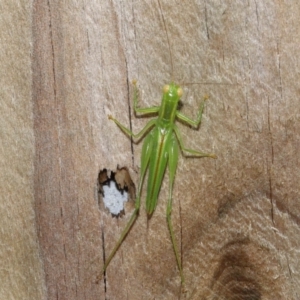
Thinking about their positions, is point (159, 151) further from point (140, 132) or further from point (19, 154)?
point (19, 154)

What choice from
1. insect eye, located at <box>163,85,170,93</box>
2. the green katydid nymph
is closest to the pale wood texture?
the green katydid nymph

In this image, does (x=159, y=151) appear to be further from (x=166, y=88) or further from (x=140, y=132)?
(x=166, y=88)

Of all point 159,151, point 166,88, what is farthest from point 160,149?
point 166,88

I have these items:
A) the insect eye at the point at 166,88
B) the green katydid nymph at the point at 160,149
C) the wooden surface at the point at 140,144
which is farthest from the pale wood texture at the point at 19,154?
the insect eye at the point at 166,88

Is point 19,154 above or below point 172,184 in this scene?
above

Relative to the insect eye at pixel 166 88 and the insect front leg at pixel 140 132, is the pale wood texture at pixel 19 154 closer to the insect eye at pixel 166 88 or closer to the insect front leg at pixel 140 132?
the insect front leg at pixel 140 132

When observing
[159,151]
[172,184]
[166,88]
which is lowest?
[172,184]
